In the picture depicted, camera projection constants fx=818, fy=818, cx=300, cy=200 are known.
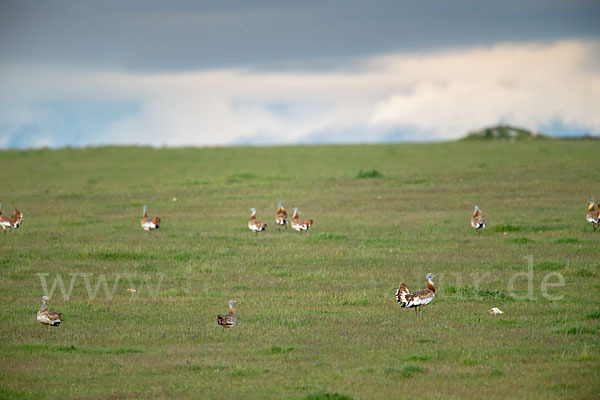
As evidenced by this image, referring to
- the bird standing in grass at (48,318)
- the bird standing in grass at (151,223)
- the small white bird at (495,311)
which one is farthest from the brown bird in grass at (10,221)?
the small white bird at (495,311)

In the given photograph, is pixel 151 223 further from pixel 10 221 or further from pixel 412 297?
pixel 412 297

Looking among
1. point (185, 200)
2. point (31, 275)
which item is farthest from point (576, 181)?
point (31, 275)

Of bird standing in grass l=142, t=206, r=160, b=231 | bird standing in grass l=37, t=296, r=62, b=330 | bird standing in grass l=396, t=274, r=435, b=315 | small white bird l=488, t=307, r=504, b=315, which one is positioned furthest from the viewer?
bird standing in grass l=142, t=206, r=160, b=231

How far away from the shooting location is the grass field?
12.2 m

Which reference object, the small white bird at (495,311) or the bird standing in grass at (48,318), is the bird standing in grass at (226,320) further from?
the small white bird at (495,311)

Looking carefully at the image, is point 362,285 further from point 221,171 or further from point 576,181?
point 221,171

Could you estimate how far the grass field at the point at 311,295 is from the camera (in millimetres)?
12195

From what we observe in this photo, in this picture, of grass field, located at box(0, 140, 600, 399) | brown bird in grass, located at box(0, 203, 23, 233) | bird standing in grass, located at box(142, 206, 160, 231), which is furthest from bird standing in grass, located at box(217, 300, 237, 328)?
brown bird in grass, located at box(0, 203, 23, 233)

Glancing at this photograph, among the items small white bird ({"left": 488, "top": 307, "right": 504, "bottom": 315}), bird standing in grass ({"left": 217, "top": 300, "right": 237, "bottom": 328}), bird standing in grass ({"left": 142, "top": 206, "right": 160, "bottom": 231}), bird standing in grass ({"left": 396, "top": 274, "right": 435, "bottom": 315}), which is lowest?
bird standing in grass ({"left": 217, "top": 300, "right": 237, "bottom": 328})

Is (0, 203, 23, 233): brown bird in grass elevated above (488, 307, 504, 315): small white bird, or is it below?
above

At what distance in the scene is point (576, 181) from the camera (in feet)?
131

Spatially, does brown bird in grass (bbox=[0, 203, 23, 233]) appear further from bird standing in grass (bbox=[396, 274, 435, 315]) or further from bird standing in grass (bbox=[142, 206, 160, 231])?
bird standing in grass (bbox=[396, 274, 435, 315])

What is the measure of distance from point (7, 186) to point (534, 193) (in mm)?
30978

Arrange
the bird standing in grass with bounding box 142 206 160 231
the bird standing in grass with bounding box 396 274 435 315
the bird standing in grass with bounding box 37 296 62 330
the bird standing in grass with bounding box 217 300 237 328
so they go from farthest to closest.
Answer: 1. the bird standing in grass with bounding box 142 206 160 231
2. the bird standing in grass with bounding box 396 274 435 315
3. the bird standing in grass with bounding box 217 300 237 328
4. the bird standing in grass with bounding box 37 296 62 330
